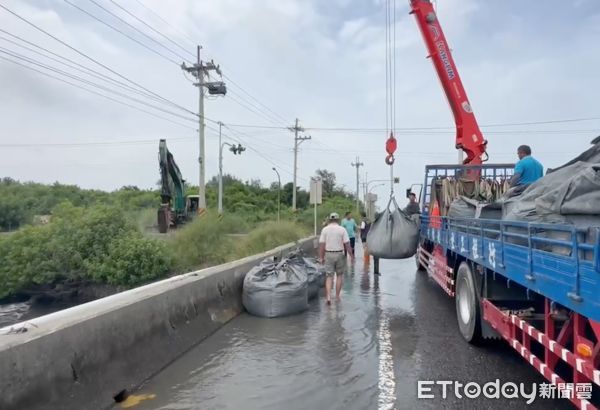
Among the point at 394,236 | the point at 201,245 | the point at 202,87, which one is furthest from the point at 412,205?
the point at 202,87

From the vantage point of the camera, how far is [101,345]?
164 inches

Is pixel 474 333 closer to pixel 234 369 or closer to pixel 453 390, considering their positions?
pixel 453 390

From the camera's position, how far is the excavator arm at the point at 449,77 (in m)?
11.8

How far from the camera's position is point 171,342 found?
5484mm

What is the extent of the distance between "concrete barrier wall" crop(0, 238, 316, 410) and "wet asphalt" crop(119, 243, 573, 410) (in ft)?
0.77

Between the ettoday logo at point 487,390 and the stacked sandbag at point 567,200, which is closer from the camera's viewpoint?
the stacked sandbag at point 567,200

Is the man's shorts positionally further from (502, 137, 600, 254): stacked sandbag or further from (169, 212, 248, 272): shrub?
(169, 212, 248, 272): shrub

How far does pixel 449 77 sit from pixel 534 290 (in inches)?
365

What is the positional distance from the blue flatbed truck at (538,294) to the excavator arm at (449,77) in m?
5.53

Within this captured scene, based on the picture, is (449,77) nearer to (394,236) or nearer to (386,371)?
(394,236)

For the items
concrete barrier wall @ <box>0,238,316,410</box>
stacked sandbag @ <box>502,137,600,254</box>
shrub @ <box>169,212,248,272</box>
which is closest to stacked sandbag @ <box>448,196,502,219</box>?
stacked sandbag @ <box>502,137,600,254</box>

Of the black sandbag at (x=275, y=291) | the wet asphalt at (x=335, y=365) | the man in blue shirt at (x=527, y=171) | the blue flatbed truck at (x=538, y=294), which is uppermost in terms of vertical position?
the man in blue shirt at (x=527, y=171)

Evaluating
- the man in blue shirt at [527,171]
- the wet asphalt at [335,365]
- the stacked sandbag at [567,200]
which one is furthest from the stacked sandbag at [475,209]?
the wet asphalt at [335,365]

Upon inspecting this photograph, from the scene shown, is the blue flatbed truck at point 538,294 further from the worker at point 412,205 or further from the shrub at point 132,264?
the shrub at point 132,264
